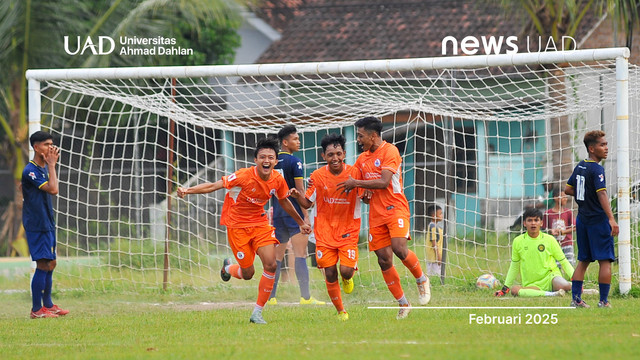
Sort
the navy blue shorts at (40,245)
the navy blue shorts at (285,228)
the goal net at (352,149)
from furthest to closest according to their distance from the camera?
the goal net at (352,149) < the navy blue shorts at (285,228) < the navy blue shorts at (40,245)

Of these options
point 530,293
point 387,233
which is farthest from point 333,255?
point 530,293

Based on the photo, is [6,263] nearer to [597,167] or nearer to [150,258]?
[150,258]

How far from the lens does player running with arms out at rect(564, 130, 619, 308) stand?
30.8 ft

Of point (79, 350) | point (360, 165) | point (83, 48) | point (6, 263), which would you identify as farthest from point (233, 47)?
point (79, 350)

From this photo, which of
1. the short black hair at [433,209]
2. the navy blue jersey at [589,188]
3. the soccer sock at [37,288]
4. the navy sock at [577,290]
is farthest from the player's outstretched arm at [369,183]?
the short black hair at [433,209]

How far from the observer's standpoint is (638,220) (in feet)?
42.2

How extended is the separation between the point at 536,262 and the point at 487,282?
3.19 ft

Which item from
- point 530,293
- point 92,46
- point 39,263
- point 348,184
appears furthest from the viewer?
point 92,46

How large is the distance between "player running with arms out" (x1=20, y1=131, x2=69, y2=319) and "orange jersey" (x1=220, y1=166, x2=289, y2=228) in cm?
256

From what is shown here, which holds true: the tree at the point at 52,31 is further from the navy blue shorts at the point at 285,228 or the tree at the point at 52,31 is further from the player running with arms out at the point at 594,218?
the player running with arms out at the point at 594,218

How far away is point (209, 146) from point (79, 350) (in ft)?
40.0

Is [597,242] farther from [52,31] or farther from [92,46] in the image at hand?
[52,31]

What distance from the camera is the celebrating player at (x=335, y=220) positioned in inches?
352

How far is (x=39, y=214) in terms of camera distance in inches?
416
